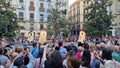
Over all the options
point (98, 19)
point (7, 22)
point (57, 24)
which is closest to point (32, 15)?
point (57, 24)

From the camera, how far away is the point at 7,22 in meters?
30.9

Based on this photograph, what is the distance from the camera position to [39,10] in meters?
59.4

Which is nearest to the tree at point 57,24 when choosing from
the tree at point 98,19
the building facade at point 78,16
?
the tree at point 98,19

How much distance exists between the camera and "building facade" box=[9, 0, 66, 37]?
2208 inches

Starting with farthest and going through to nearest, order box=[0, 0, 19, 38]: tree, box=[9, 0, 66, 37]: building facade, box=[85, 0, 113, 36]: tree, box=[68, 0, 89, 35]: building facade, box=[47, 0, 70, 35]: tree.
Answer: box=[68, 0, 89, 35]: building facade, box=[9, 0, 66, 37]: building facade, box=[47, 0, 70, 35]: tree, box=[85, 0, 113, 36]: tree, box=[0, 0, 19, 38]: tree

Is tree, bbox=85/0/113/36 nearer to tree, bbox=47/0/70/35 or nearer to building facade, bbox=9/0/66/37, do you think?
tree, bbox=47/0/70/35

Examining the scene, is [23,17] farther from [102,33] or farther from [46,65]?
[46,65]

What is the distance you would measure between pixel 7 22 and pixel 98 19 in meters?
14.3

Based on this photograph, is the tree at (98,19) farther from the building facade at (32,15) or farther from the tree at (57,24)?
the building facade at (32,15)

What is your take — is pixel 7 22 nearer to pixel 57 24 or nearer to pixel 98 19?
pixel 98 19

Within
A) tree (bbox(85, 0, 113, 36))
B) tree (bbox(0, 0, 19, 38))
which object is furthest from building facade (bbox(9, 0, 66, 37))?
tree (bbox(0, 0, 19, 38))

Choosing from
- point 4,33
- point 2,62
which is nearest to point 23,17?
point 4,33

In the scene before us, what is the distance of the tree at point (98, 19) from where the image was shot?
39.2 meters

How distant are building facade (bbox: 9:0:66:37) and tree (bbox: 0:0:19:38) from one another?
20.9 metres
